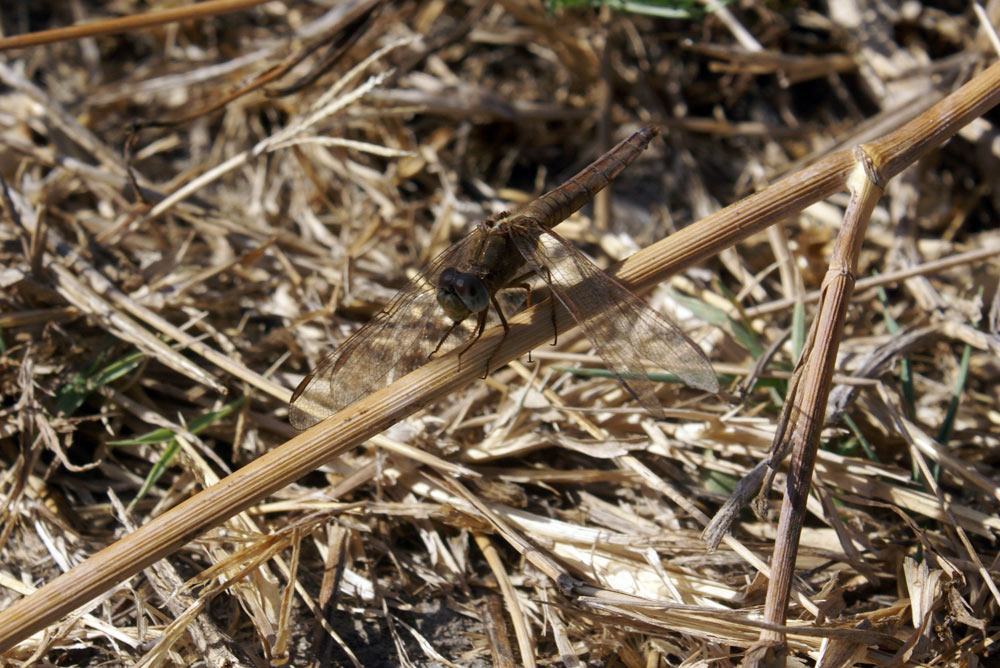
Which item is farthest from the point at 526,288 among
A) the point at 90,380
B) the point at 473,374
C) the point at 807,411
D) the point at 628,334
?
the point at 90,380

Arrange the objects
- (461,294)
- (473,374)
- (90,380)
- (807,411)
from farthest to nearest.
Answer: (90,380) < (461,294) < (473,374) < (807,411)

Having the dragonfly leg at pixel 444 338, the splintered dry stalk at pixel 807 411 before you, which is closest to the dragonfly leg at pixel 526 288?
the dragonfly leg at pixel 444 338

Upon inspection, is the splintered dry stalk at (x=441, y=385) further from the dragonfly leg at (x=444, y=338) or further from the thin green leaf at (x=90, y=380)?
the thin green leaf at (x=90, y=380)

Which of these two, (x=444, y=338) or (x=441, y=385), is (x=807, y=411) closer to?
(x=441, y=385)

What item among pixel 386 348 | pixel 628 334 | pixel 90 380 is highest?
pixel 90 380

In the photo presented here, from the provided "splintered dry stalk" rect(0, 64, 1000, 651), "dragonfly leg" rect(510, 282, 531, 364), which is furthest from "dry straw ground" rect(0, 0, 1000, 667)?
"dragonfly leg" rect(510, 282, 531, 364)

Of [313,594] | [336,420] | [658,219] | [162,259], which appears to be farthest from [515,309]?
[162,259]
